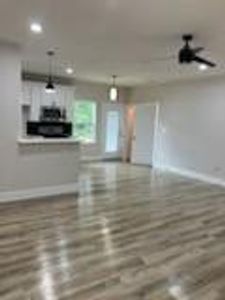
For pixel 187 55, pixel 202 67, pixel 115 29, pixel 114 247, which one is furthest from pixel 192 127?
pixel 114 247

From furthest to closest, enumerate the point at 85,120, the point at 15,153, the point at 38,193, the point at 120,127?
the point at 120,127 < the point at 85,120 < the point at 38,193 < the point at 15,153

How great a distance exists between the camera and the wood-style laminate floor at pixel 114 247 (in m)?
2.75

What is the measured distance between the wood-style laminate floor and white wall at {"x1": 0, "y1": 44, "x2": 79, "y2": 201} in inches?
15.7

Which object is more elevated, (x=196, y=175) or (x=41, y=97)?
(x=41, y=97)

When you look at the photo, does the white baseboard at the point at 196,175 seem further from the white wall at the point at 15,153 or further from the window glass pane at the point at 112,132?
the white wall at the point at 15,153

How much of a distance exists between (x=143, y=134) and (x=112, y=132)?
4.09 ft

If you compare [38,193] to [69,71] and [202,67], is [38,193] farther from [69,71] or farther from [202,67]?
[202,67]

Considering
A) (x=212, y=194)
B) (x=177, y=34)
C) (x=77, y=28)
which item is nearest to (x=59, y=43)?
(x=77, y=28)

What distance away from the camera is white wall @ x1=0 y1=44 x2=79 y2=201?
527 cm

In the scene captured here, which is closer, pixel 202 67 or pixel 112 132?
pixel 202 67

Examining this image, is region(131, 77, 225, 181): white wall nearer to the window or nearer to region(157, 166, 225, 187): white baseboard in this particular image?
region(157, 166, 225, 187): white baseboard

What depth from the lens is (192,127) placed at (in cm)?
855

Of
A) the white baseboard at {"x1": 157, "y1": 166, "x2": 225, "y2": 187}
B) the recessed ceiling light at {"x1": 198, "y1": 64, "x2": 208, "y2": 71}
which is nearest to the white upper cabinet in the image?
the white baseboard at {"x1": 157, "y1": 166, "x2": 225, "y2": 187}

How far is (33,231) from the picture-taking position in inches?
159
